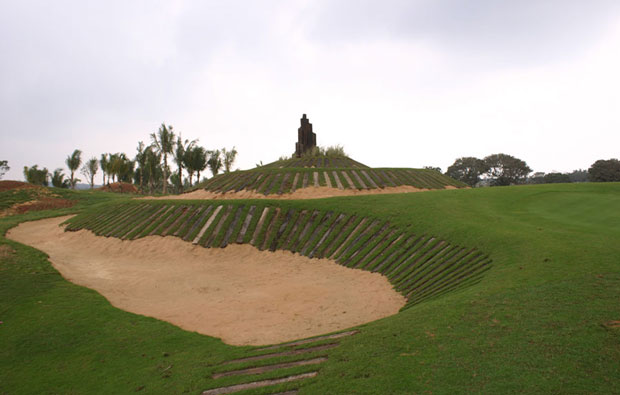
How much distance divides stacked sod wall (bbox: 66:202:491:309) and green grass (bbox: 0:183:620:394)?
748 mm

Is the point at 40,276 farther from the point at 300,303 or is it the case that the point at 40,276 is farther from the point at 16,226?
the point at 16,226

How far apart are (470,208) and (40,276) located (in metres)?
18.6

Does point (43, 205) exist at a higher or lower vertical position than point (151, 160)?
lower

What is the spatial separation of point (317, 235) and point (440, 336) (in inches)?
478

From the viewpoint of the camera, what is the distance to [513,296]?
7.09 meters

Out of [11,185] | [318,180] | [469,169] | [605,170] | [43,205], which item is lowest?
[43,205]

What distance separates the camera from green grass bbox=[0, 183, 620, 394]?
4719 millimetres

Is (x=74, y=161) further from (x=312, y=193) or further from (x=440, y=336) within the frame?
(x=440, y=336)

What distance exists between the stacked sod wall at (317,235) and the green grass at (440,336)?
Result: 75 centimetres

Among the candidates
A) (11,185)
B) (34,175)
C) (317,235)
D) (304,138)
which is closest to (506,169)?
(304,138)

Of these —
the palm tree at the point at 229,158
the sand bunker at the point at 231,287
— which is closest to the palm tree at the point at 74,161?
the palm tree at the point at 229,158

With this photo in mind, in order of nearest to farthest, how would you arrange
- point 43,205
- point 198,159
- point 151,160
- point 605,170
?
point 43,205 → point 605,170 → point 198,159 → point 151,160

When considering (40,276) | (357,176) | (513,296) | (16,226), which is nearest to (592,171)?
(357,176)

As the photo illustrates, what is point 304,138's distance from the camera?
4284cm
